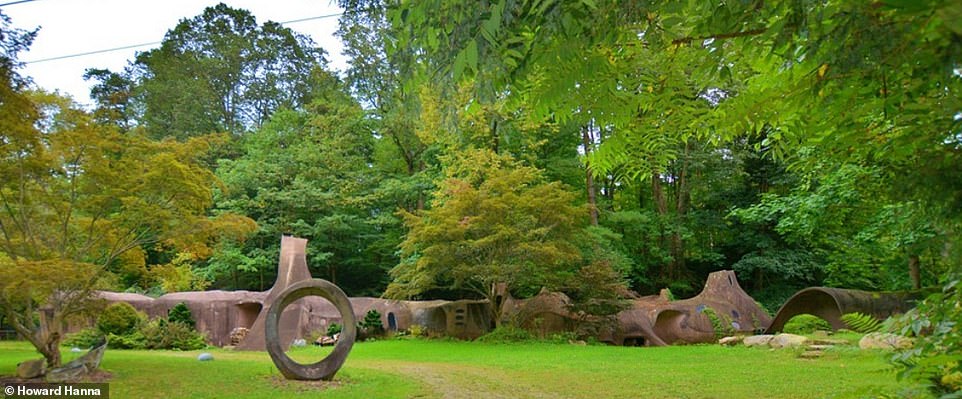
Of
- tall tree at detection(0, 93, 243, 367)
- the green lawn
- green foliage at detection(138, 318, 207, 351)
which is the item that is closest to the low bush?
the green lawn

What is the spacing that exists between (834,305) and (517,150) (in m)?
10.6

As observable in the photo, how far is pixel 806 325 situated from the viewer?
14094mm

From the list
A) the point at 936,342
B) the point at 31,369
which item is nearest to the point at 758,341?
the point at 936,342

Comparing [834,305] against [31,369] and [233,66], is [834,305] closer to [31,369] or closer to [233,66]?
[31,369]

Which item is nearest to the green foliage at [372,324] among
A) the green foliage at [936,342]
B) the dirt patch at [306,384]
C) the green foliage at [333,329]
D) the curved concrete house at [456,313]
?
the curved concrete house at [456,313]

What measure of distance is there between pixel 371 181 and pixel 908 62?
22100 mm

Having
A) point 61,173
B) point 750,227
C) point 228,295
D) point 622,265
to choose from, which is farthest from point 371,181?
point 750,227

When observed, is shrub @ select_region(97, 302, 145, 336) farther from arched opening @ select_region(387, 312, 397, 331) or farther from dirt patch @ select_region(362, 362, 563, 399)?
dirt patch @ select_region(362, 362, 563, 399)

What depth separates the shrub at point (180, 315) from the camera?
1736cm

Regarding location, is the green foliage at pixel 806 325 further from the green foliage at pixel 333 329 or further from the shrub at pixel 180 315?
the shrub at pixel 180 315

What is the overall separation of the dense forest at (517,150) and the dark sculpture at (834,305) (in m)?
1.46

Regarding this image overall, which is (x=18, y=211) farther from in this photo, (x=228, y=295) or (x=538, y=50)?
(x=538, y=50)

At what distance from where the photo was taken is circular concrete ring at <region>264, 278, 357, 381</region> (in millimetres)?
9016

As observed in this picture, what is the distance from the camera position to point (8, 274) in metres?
7.86
